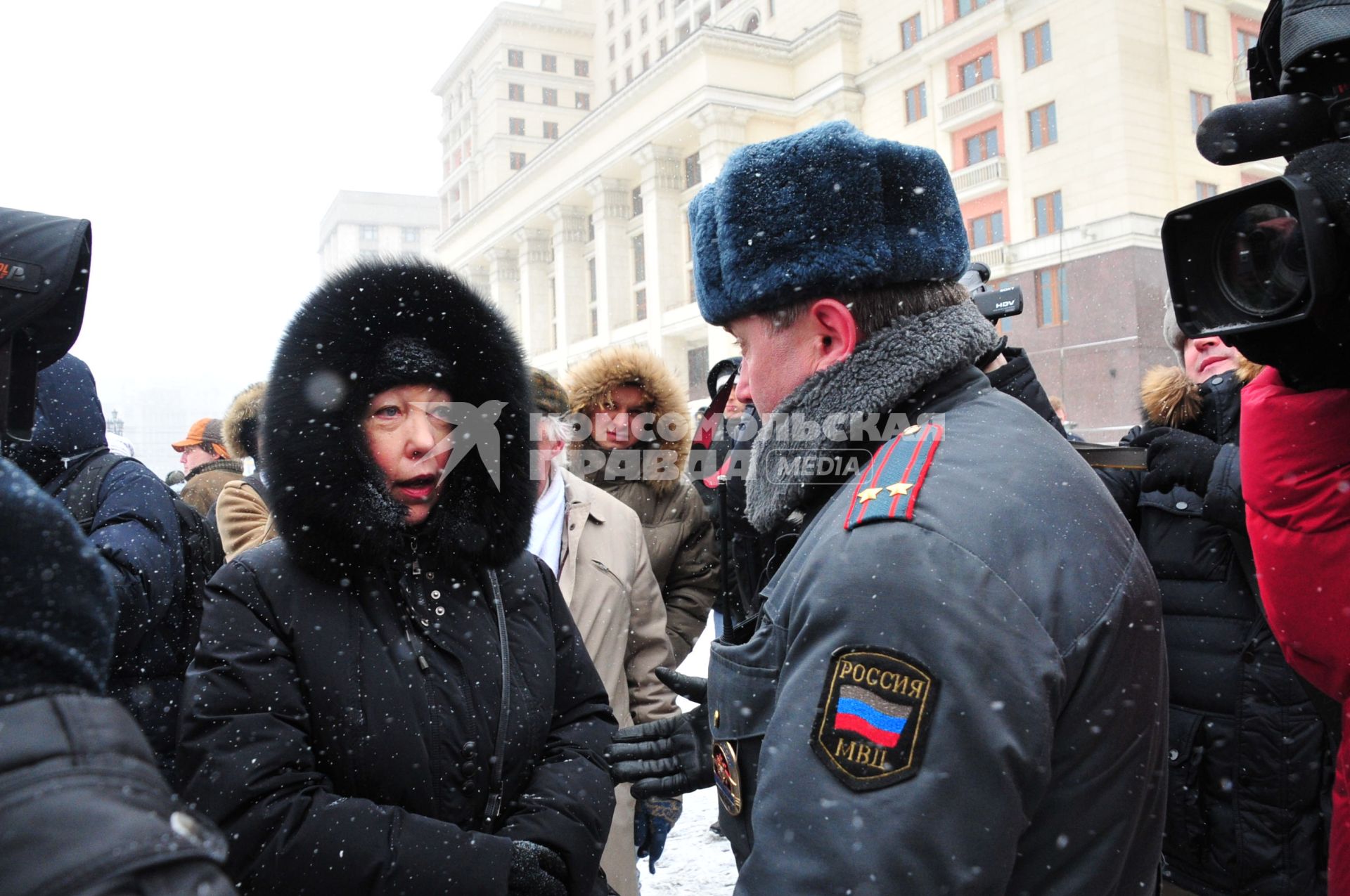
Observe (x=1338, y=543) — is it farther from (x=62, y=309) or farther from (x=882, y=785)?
(x=62, y=309)

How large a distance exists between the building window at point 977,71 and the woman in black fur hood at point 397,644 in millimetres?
26441

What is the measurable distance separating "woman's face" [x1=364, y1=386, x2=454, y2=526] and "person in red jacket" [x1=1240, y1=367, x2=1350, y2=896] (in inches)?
67.8

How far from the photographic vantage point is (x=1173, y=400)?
2.98 m

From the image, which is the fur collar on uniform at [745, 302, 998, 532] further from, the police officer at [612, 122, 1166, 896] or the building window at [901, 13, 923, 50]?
the building window at [901, 13, 923, 50]

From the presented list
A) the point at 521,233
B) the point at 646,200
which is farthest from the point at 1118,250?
the point at 521,233

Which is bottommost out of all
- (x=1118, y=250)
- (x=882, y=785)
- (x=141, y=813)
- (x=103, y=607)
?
(x=882, y=785)

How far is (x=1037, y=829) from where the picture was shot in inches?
41.0

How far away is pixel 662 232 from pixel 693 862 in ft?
106

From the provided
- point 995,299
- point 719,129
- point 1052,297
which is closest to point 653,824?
point 995,299

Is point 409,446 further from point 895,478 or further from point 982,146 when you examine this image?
point 982,146

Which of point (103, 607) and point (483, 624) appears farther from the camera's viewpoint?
point (483, 624)

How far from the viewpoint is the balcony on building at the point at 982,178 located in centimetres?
2405

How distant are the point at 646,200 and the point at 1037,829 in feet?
116

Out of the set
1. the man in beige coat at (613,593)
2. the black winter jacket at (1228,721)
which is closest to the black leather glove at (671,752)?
the man in beige coat at (613,593)
